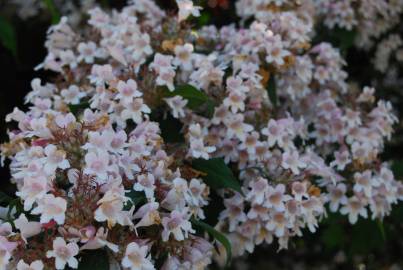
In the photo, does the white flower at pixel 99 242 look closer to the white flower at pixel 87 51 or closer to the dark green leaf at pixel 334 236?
the white flower at pixel 87 51

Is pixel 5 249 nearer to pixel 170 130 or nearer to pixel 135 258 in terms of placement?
pixel 135 258

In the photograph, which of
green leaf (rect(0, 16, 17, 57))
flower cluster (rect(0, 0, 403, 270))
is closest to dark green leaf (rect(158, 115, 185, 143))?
flower cluster (rect(0, 0, 403, 270))

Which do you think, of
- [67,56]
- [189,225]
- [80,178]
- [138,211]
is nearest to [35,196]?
[80,178]

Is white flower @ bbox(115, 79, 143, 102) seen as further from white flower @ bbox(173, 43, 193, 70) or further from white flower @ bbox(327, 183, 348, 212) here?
white flower @ bbox(327, 183, 348, 212)

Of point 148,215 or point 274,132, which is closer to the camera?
point 148,215

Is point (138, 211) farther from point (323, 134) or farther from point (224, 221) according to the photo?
point (323, 134)

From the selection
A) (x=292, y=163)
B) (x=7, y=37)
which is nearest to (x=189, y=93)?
(x=292, y=163)

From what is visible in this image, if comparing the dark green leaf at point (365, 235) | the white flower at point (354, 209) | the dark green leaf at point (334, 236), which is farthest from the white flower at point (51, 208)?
the dark green leaf at point (334, 236)
